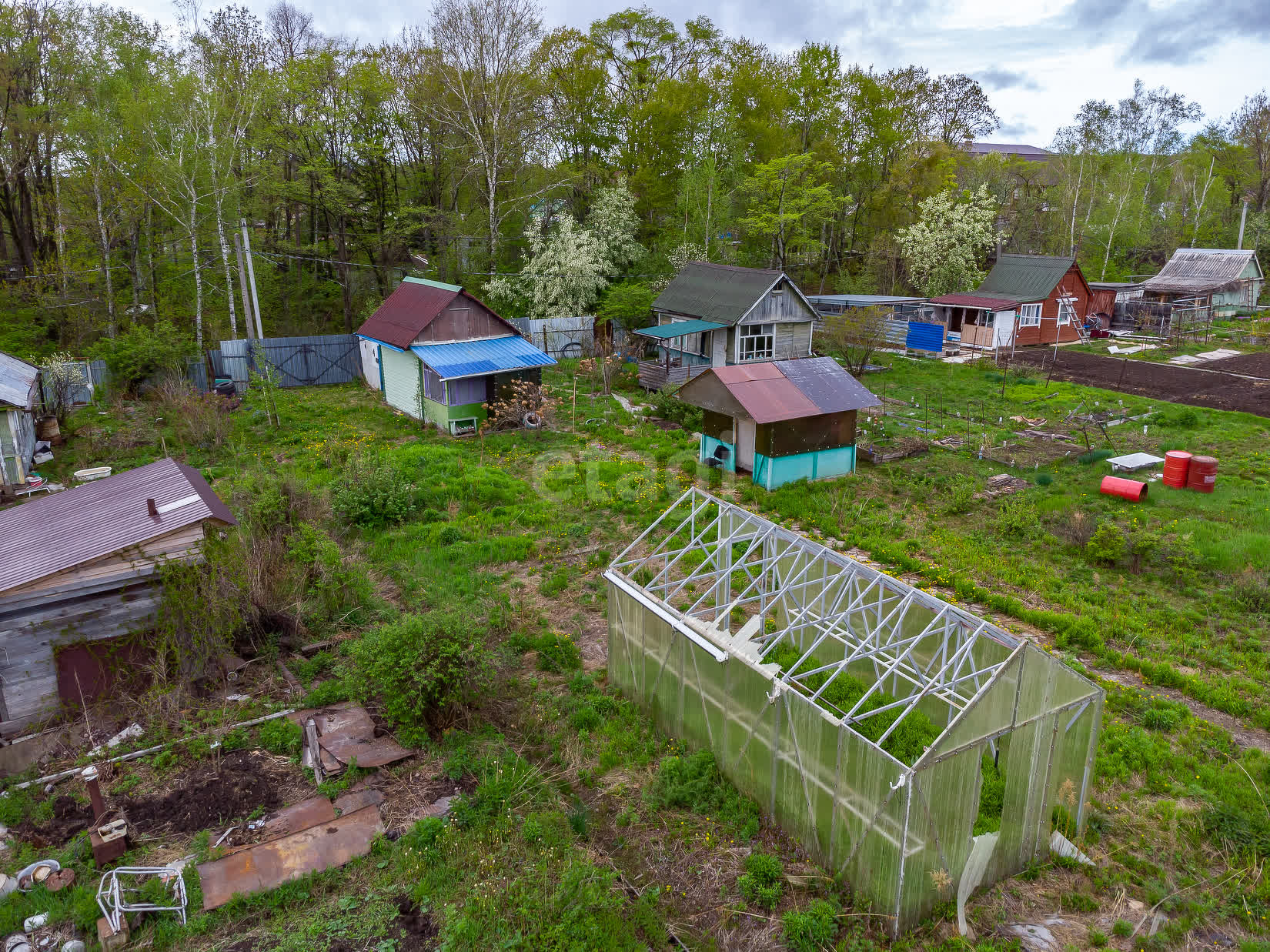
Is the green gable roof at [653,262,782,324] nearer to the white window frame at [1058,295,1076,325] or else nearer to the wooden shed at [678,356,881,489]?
the wooden shed at [678,356,881,489]

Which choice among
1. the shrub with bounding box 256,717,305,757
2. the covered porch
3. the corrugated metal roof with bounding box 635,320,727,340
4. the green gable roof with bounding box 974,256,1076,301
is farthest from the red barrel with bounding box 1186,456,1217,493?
the green gable roof with bounding box 974,256,1076,301

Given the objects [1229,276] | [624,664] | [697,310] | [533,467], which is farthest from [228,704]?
[1229,276]

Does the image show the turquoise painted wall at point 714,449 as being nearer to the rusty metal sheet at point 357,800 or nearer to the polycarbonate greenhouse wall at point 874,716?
the polycarbonate greenhouse wall at point 874,716

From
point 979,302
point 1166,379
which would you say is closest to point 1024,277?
point 979,302

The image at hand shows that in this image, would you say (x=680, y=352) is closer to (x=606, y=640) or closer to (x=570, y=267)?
(x=570, y=267)

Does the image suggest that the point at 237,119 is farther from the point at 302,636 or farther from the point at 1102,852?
the point at 1102,852

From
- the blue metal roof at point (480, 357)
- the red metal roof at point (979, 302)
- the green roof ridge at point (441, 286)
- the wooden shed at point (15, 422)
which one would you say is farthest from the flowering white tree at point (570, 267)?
the wooden shed at point (15, 422)
